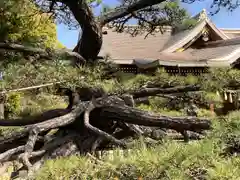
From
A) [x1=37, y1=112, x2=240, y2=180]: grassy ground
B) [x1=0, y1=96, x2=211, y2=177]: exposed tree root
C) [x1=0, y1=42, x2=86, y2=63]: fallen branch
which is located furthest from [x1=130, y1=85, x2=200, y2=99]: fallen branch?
[x1=37, y1=112, x2=240, y2=180]: grassy ground

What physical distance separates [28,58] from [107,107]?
0.58 m

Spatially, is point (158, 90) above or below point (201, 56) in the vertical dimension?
above

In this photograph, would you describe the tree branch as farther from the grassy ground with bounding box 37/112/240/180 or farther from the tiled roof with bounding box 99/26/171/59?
the tiled roof with bounding box 99/26/171/59

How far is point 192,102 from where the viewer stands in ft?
9.40

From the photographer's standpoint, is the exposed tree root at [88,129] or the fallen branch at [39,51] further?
the fallen branch at [39,51]

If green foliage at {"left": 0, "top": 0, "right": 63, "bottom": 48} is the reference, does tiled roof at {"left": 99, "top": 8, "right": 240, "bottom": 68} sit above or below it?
below

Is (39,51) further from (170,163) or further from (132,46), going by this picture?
(132,46)

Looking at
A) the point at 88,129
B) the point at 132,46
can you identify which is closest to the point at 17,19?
the point at 88,129

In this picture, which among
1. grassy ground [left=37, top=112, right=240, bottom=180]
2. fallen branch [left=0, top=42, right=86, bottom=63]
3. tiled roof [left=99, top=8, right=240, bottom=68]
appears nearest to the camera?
grassy ground [left=37, top=112, right=240, bottom=180]

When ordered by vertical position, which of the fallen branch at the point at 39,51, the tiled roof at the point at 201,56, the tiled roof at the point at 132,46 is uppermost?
the fallen branch at the point at 39,51

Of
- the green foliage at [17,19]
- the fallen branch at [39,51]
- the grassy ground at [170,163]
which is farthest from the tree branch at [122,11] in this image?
the grassy ground at [170,163]

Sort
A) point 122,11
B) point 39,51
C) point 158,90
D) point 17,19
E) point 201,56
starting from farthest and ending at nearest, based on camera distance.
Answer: point 201,56 < point 17,19 < point 122,11 < point 158,90 < point 39,51

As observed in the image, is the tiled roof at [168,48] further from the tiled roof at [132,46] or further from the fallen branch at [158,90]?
the fallen branch at [158,90]

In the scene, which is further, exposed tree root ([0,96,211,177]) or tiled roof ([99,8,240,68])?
tiled roof ([99,8,240,68])
